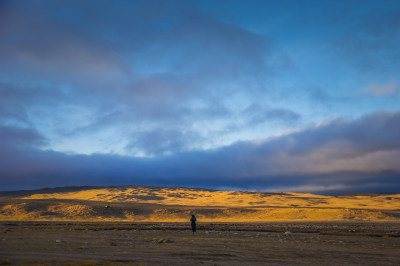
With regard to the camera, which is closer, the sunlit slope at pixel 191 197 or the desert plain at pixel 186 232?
the desert plain at pixel 186 232

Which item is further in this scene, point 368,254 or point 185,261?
point 368,254

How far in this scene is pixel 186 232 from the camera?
32375 millimetres

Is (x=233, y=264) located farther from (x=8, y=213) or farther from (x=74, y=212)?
(x=8, y=213)

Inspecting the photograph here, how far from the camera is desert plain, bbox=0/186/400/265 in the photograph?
47.7 feet

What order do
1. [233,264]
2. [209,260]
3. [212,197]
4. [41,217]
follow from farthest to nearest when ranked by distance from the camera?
[212,197] → [41,217] → [209,260] → [233,264]

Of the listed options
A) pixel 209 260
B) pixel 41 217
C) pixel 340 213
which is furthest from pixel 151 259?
pixel 340 213

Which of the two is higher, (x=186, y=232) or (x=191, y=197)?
(x=186, y=232)

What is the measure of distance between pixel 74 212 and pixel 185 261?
2639 inches

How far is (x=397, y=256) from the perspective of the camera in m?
16.5

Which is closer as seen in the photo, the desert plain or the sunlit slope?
the desert plain

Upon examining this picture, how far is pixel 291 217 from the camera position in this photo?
73438mm

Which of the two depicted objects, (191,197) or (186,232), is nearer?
(186,232)

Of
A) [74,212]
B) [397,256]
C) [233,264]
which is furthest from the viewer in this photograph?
[74,212]

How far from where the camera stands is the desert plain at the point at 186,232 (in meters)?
14.5
